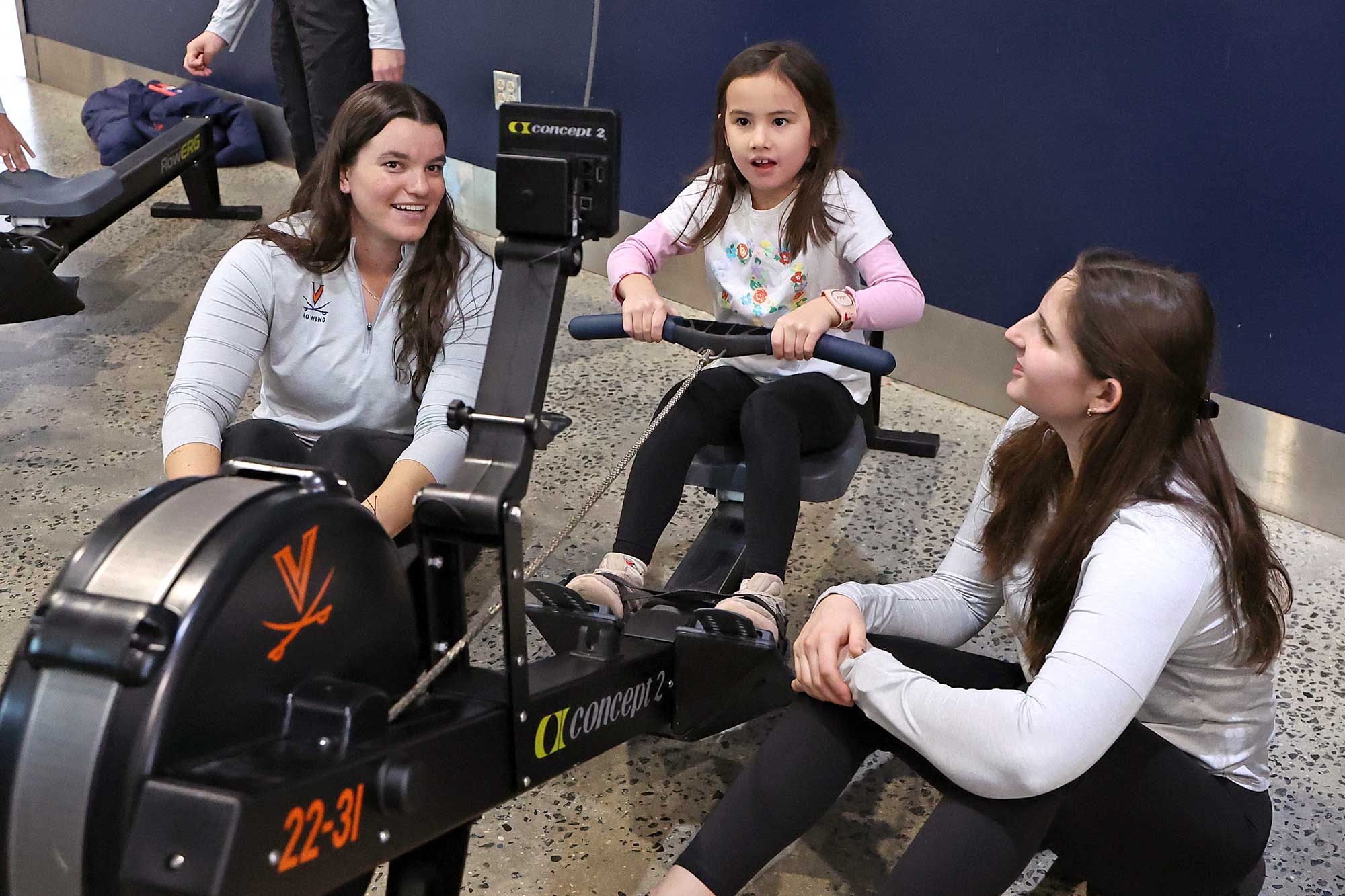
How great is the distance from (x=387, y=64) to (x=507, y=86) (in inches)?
29.9

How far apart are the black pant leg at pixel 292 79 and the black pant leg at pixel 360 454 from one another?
1.87m

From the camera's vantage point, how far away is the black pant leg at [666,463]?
2.12 metres

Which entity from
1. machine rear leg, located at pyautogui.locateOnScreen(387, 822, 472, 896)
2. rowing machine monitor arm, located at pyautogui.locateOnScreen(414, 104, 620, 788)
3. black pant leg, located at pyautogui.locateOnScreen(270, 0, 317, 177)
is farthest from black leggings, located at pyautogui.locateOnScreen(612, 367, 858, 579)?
black pant leg, located at pyautogui.locateOnScreen(270, 0, 317, 177)

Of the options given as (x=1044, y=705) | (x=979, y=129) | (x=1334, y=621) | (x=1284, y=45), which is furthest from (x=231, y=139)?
(x=1044, y=705)

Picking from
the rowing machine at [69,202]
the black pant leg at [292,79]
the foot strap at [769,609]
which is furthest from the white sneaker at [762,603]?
the black pant leg at [292,79]

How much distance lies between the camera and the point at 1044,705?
138cm

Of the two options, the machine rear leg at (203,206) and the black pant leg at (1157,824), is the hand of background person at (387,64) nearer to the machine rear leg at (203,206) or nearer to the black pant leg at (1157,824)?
the machine rear leg at (203,206)

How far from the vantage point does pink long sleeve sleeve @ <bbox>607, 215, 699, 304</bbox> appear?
7.72 feet

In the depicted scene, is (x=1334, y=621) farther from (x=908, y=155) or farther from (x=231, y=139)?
(x=231, y=139)

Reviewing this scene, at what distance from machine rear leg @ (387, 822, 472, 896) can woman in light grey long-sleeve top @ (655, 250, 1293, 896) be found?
24cm

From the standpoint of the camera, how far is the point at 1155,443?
1.51m

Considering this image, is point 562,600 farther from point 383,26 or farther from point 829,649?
point 383,26

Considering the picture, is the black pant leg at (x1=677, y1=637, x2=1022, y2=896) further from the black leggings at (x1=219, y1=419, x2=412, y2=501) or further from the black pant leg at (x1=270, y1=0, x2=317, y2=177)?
the black pant leg at (x1=270, y1=0, x2=317, y2=177)

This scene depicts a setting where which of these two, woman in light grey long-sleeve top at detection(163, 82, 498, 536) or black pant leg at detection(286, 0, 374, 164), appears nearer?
woman in light grey long-sleeve top at detection(163, 82, 498, 536)
